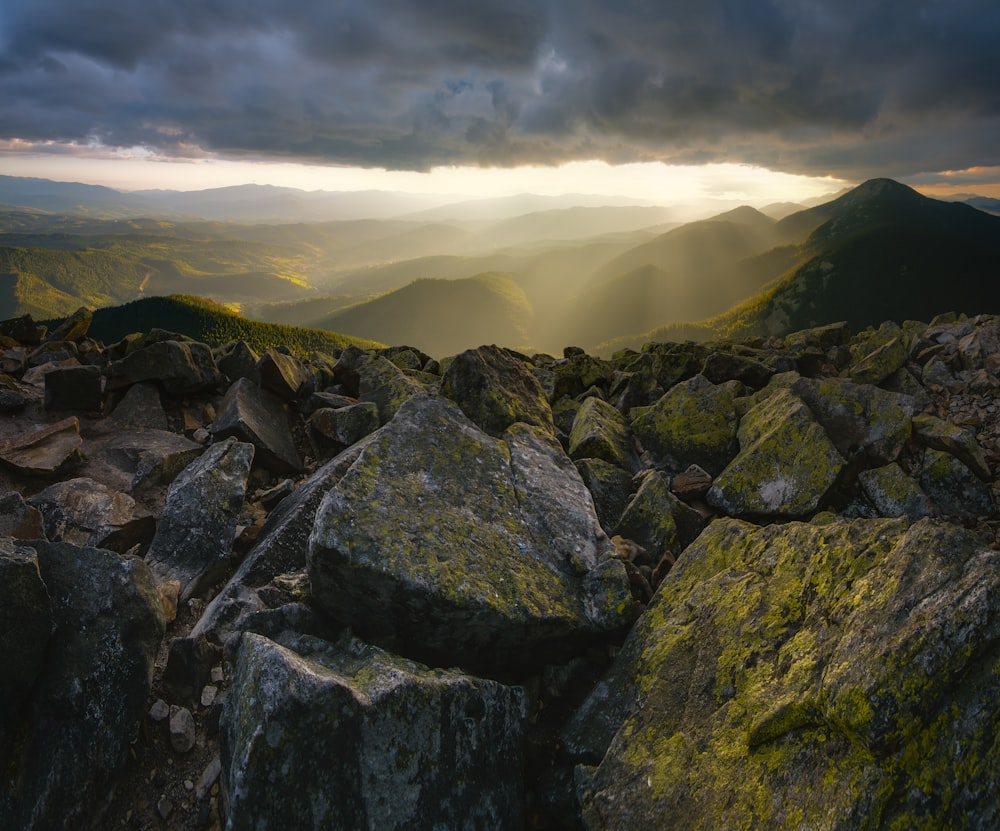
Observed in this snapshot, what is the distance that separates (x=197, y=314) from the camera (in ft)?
642

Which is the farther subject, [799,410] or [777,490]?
[799,410]

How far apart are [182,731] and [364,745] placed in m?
3.30

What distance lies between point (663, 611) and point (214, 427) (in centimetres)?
1283

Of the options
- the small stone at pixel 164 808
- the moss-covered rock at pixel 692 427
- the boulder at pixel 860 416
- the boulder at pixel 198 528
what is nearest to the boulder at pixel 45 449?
the boulder at pixel 198 528

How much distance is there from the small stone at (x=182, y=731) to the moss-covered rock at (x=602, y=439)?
10.4 meters

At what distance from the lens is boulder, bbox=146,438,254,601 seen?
1082 centimetres

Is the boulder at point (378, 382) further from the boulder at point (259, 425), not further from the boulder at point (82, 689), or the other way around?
the boulder at point (82, 689)

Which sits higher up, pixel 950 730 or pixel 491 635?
pixel 950 730

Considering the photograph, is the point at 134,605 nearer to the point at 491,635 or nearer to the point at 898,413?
the point at 491,635

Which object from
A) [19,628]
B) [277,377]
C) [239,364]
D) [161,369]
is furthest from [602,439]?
[161,369]

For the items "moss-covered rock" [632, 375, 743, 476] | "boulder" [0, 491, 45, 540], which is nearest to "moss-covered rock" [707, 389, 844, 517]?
"moss-covered rock" [632, 375, 743, 476]

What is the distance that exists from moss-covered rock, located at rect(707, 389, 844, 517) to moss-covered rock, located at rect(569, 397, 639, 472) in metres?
2.82

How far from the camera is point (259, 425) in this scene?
15266 millimetres

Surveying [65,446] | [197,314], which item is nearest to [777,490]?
[65,446]
